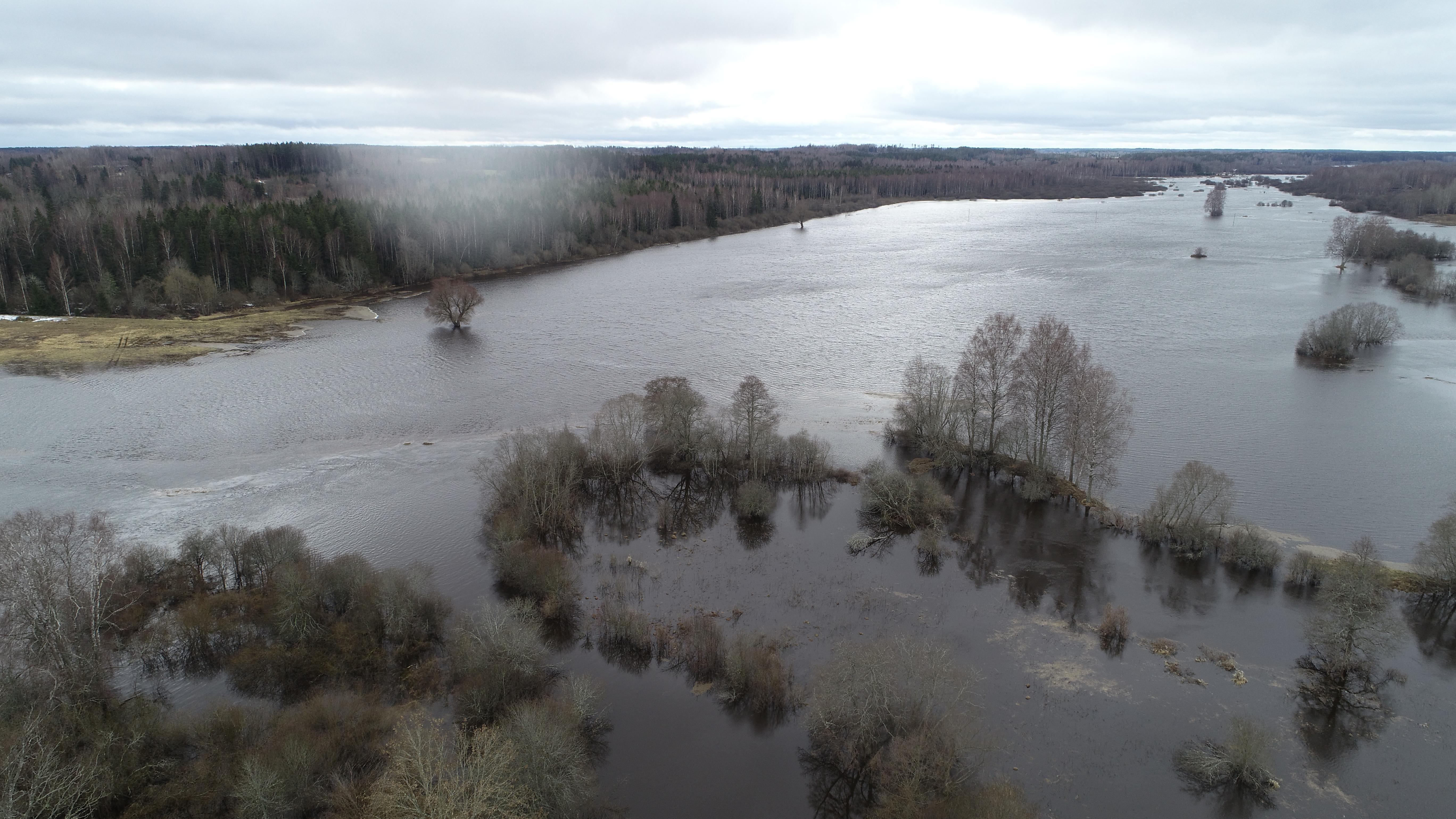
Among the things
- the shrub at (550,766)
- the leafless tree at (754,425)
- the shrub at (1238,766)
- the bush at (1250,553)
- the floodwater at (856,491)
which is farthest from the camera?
the leafless tree at (754,425)

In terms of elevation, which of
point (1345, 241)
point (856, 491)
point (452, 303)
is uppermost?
point (1345, 241)

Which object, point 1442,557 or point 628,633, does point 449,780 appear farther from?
point 1442,557

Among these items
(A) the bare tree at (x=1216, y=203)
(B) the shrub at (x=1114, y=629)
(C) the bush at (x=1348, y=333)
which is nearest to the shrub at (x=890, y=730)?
(B) the shrub at (x=1114, y=629)

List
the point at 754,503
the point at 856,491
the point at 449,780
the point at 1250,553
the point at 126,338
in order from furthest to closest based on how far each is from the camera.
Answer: the point at 126,338, the point at 856,491, the point at 754,503, the point at 1250,553, the point at 449,780

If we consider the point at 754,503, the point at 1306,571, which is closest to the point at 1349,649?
the point at 1306,571

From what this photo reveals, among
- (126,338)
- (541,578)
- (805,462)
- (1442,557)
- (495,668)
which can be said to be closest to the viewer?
(495,668)

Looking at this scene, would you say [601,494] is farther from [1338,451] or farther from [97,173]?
[97,173]

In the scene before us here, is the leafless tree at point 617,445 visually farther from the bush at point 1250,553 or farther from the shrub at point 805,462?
the bush at point 1250,553

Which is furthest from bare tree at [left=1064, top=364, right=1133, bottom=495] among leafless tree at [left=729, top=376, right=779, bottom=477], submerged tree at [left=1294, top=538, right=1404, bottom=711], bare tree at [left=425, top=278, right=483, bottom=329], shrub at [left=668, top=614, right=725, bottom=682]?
bare tree at [left=425, top=278, right=483, bottom=329]
